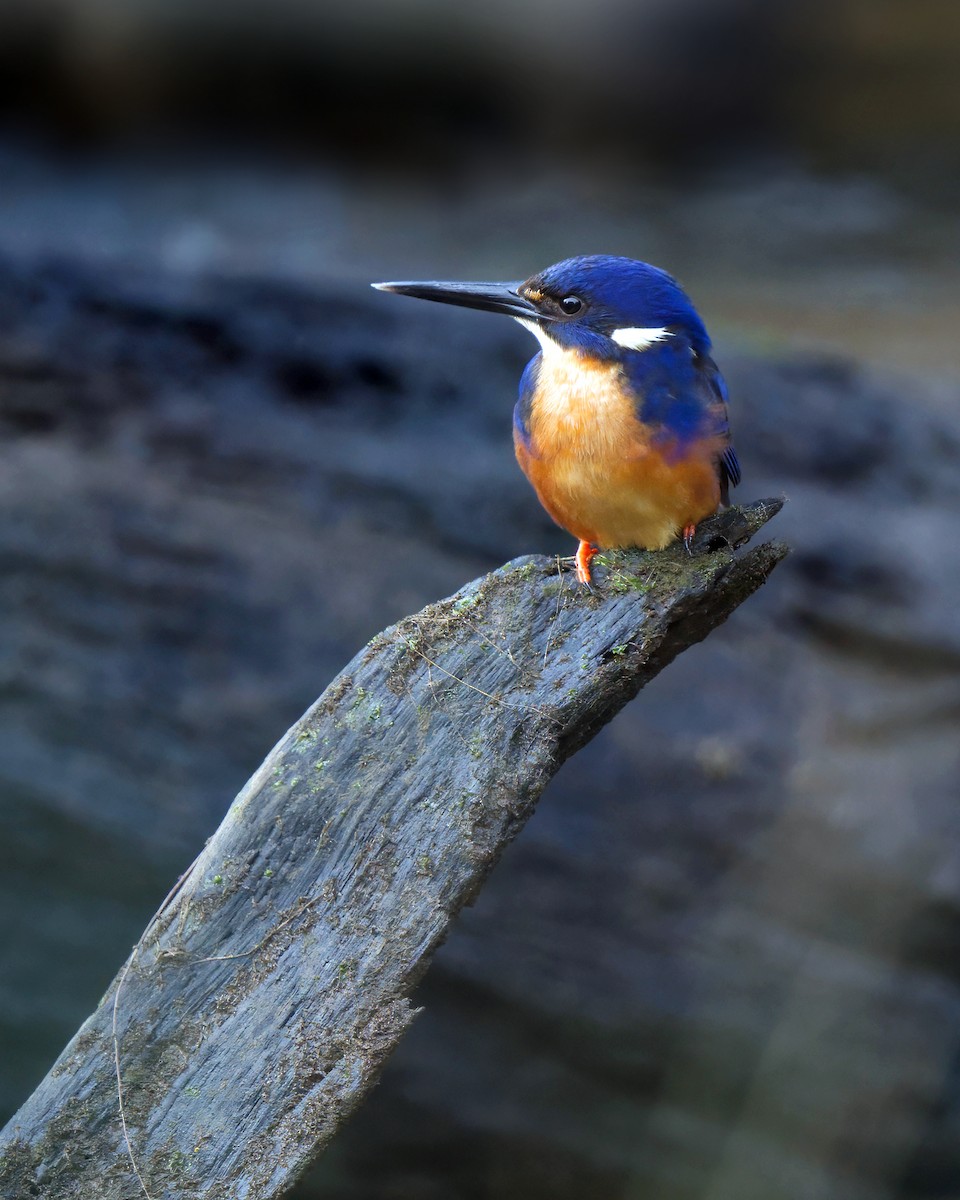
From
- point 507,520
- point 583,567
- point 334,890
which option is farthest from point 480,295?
point 507,520

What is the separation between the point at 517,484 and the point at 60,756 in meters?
1.60

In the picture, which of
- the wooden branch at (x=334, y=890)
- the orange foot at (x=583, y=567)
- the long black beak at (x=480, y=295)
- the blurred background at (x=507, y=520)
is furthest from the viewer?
the blurred background at (x=507, y=520)

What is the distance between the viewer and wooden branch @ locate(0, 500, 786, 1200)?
1202 millimetres

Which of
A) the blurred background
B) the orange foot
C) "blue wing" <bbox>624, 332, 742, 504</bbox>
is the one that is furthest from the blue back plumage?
the blurred background

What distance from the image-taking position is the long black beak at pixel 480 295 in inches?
56.6

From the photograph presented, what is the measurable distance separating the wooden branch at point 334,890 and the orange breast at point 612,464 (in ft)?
0.27

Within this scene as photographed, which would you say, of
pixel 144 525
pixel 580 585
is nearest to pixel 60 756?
pixel 144 525

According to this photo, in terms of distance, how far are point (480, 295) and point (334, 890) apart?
32.8 inches

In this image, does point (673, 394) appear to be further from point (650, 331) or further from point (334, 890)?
point (334, 890)

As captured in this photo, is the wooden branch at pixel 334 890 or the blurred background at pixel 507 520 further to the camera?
the blurred background at pixel 507 520

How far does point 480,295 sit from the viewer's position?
1452mm

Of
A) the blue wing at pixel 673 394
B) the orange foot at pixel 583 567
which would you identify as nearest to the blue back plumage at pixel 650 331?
the blue wing at pixel 673 394

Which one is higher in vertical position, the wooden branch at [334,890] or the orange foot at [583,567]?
the orange foot at [583,567]

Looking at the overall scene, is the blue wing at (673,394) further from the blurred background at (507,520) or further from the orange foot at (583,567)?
the blurred background at (507,520)
